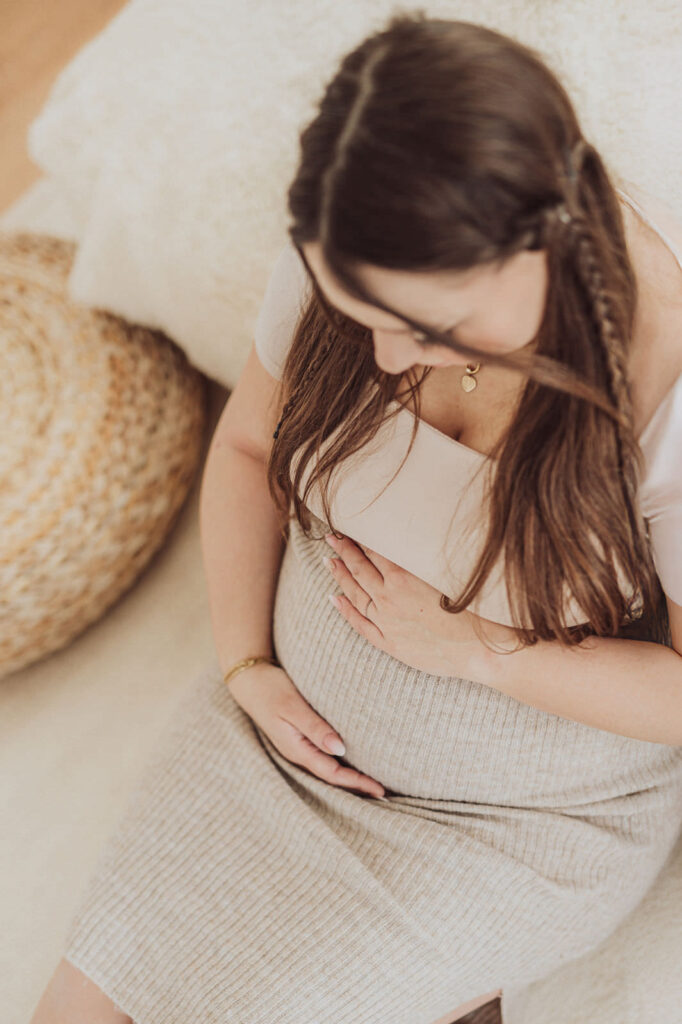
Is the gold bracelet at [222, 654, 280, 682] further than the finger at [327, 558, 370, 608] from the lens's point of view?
Yes

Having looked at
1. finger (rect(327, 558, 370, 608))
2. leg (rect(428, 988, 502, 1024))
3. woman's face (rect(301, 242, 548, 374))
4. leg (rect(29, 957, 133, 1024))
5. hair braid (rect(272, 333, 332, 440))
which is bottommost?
leg (rect(428, 988, 502, 1024))

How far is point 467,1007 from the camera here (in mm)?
854

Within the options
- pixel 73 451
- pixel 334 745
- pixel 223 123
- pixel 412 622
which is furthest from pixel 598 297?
pixel 73 451

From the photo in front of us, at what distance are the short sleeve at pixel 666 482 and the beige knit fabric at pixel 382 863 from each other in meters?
0.21

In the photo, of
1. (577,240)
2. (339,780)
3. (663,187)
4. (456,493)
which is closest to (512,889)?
(339,780)

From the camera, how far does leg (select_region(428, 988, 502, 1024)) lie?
0.84 m

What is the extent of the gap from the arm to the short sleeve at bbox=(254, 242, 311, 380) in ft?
1.07

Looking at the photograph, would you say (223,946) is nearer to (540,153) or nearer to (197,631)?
(197,631)

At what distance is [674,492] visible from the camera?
0.64 meters

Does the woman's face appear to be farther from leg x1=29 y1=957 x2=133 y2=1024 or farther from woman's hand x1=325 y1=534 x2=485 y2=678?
leg x1=29 y1=957 x2=133 y2=1024

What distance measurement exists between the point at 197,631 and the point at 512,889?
59 centimetres

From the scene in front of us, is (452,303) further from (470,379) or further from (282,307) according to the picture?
(282,307)

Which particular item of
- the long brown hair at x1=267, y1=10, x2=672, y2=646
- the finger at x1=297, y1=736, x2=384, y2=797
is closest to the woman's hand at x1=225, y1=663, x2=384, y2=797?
the finger at x1=297, y1=736, x2=384, y2=797

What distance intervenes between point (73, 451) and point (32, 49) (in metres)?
1.33
